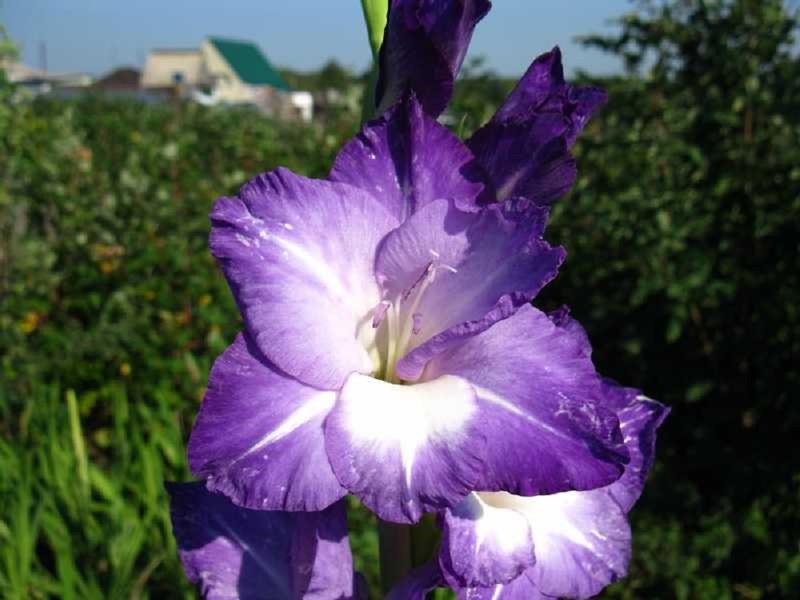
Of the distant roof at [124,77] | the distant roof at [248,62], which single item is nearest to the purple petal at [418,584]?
Answer: the distant roof at [248,62]

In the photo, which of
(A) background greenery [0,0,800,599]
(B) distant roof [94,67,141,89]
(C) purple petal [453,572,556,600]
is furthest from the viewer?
(B) distant roof [94,67,141,89]

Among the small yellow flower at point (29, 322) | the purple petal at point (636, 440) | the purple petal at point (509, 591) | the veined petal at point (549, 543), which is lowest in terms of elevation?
the small yellow flower at point (29, 322)

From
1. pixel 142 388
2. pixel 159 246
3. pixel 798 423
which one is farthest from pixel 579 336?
pixel 159 246

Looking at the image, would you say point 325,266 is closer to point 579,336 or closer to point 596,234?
point 579,336

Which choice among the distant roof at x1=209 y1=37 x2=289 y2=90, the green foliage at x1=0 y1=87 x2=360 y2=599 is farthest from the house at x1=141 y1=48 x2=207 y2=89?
the green foliage at x1=0 y1=87 x2=360 y2=599

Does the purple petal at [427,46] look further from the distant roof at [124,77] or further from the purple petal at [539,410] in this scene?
the distant roof at [124,77]

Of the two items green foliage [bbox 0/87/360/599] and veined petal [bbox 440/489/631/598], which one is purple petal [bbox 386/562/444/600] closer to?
veined petal [bbox 440/489/631/598]

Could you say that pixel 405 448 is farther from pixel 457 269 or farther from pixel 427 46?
pixel 427 46

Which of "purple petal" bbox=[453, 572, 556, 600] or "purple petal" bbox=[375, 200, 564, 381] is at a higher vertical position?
"purple petal" bbox=[375, 200, 564, 381]
